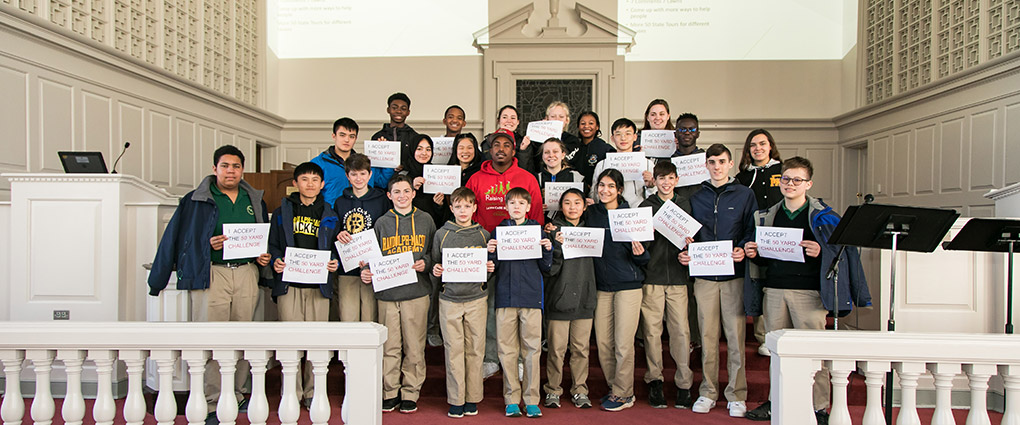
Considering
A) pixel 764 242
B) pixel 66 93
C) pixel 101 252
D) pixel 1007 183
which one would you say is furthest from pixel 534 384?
pixel 1007 183

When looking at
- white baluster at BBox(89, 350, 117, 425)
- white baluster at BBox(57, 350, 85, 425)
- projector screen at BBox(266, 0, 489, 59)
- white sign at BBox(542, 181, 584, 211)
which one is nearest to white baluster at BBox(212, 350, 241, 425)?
white baluster at BBox(89, 350, 117, 425)

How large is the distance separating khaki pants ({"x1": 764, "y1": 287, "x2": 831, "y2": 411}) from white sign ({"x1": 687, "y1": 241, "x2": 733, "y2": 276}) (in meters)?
0.31

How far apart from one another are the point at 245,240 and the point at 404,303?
1.04 metres

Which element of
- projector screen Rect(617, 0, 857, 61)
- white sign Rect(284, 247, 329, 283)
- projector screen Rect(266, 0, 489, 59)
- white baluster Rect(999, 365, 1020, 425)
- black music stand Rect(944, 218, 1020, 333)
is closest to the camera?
white baluster Rect(999, 365, 1020, 425)

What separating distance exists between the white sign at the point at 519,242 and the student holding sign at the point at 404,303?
1.62 feet

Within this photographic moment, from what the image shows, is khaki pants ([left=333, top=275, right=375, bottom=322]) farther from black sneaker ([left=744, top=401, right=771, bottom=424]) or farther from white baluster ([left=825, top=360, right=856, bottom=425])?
white baluster ([left=825, top=360, right=856, bottom=425])

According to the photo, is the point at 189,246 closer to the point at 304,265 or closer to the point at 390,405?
the point at 304,265

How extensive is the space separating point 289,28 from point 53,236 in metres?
6.07

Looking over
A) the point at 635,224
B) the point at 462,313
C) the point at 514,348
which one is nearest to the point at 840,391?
the point at 635,224

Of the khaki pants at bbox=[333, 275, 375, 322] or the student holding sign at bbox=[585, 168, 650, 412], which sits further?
the khaki pants at bbox=[333, 275, 375, 322]

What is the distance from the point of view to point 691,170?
14.3ft

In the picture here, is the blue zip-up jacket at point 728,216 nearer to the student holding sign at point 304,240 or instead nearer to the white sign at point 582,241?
the white sign at point 582,241

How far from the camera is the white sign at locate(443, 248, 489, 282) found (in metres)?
3.79

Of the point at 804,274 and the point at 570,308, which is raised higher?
the point at 804,274
